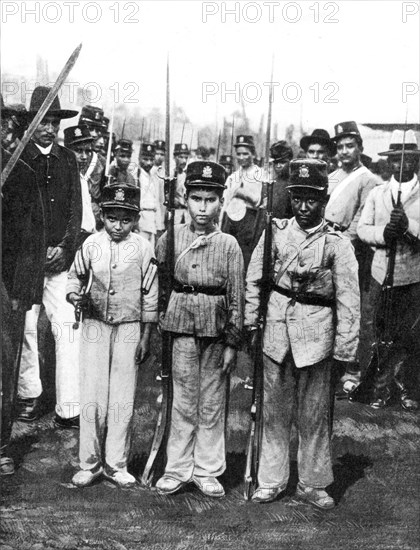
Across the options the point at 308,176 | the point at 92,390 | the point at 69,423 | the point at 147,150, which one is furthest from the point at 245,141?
the point at 69,423

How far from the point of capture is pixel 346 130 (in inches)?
145

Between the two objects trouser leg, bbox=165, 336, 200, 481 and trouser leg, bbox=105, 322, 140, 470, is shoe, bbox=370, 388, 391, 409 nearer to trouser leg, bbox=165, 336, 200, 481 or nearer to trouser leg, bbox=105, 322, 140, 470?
trouser leg, bbox=165, 336, 200, 481

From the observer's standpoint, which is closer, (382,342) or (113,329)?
(113,329)

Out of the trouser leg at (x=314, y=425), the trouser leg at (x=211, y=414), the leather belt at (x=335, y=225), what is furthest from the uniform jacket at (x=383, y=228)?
the trouser leg at (x=211, y=414)

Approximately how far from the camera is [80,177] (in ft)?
12.5

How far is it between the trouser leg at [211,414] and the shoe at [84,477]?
57 cm

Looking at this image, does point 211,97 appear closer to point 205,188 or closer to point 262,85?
point 262,85

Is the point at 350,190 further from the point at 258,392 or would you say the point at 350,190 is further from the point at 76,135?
the point at 76,135

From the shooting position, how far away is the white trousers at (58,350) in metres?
3.70

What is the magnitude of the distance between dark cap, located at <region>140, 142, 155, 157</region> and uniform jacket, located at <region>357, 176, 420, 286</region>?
4.12 feet

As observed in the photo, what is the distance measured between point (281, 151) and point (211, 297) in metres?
Answer: 0.93

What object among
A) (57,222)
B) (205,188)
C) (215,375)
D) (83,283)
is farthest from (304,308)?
(57,222)

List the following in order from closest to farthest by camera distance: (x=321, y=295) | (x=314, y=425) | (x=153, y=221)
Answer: (x=321, y=295)
(x=314, y=425)
(x=153, y=221)

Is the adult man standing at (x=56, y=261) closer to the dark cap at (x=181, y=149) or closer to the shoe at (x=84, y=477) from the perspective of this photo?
the shoe at (x=84, y=477)
